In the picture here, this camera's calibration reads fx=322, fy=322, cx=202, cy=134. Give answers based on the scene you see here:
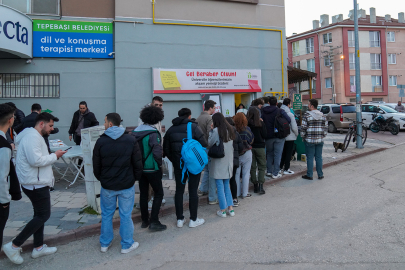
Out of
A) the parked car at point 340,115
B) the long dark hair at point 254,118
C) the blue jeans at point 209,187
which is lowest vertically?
the blue jeans at point 209,187

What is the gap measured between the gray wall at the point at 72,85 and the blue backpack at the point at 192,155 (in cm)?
682

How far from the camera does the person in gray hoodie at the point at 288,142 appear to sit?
7.69 m

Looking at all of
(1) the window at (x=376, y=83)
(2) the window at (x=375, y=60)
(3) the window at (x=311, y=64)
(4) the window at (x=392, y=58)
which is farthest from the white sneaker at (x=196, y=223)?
(4) the window at (x=392, y=58)

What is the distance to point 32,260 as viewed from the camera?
388 cm

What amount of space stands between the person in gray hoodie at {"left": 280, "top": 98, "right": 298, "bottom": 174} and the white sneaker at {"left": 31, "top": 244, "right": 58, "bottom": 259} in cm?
553

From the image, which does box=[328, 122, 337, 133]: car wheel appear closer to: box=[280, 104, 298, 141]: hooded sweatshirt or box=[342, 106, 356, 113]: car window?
box=[342, 106, 356, 113]: car window

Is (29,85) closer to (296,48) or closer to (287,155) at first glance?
(287,155)

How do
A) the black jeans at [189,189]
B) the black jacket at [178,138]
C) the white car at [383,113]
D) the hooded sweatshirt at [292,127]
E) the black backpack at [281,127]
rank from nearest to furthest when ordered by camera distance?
the black jacket at [178,138], the black jeans at [189,189], the black backpack at [281,127], the hooded sweatshirt at [292,127], the white car at [383,113]

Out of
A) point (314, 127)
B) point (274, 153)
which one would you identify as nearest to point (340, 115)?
point (314, 127)

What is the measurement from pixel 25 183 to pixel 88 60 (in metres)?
7.72

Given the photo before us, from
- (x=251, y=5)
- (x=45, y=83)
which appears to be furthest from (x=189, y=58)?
(x=45, y=83)

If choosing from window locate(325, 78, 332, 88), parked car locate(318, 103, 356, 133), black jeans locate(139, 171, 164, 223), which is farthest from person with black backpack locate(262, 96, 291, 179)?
window locate(325, 78, 332, 88)

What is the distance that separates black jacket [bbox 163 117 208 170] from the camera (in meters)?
4.67

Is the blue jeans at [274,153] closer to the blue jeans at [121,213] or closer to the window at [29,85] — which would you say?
the blue jeans at [121,213]
